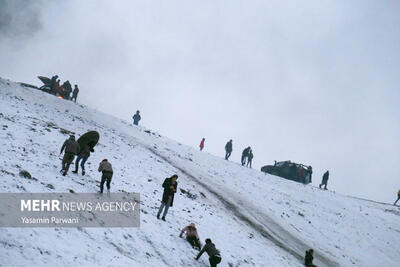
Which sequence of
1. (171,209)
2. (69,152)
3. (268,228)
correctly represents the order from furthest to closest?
(268,228) < (171,209) < (69,152)

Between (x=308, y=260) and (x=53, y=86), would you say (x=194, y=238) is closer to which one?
(x=308, y=260)

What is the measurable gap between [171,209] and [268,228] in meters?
7.40

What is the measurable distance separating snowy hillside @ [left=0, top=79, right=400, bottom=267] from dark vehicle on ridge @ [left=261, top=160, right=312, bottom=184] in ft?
10.8

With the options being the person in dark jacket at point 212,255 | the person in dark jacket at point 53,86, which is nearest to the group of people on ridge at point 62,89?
the person in dark jacket at point 53,86

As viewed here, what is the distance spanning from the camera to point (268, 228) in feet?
65.4

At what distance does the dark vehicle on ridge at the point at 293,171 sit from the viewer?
36250 mm

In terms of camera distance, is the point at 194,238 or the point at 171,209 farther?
the point at 171,209

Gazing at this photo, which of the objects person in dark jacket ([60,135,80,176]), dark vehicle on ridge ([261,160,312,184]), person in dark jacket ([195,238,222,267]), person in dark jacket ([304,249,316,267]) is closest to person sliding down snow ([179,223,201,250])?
person in dark jacket ([195,238,222,267])

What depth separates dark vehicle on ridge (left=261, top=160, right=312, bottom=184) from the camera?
36.2 metres

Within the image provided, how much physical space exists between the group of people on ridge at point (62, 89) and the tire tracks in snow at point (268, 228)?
67.0ft

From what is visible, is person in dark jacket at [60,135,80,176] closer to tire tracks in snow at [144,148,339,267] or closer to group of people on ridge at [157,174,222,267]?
group of people on ridge at [157,174,222,267]

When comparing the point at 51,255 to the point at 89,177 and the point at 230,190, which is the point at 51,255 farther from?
the point at 230,190

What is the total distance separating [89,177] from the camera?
1497 centimetres

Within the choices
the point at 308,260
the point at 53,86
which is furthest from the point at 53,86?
the point at 308,260
